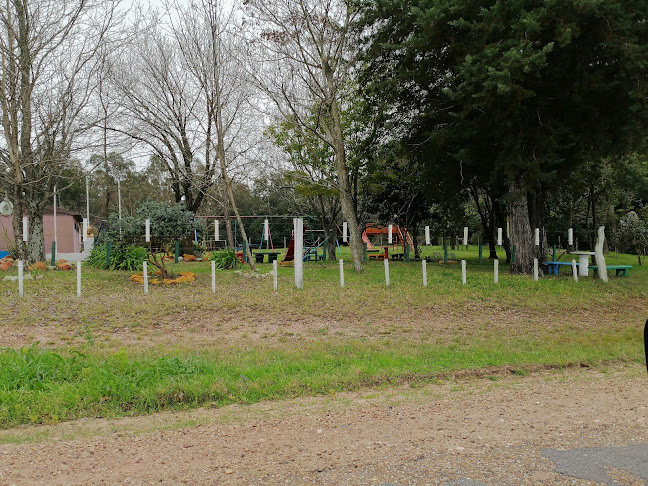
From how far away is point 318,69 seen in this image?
67.3ft

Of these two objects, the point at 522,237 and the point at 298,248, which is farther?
the point at 522,237

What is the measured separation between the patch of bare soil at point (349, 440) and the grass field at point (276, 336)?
2.09 ft

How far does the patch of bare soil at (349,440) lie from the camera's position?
4.02 meters

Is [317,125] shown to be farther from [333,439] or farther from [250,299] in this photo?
[333,439]

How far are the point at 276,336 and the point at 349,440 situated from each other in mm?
5559

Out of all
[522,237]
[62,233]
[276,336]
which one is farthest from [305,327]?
[62,233]

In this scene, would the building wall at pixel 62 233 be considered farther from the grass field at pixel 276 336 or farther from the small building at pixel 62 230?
the grass field at pixel 276 336

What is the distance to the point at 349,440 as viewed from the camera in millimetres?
4773

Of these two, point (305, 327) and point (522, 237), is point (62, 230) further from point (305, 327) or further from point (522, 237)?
point (305, 327)

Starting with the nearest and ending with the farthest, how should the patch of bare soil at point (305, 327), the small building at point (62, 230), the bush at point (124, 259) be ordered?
the patch of bare soil at point (305, 327)
the bush at point (124, 259)
the small building at point (62, 230)

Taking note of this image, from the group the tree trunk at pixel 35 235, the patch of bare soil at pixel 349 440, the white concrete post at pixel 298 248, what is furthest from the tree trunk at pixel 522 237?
the tree trunk at pixel 35 235

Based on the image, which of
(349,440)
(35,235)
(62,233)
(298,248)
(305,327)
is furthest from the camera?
(62,233)

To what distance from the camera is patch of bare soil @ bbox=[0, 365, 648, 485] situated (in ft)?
13.2

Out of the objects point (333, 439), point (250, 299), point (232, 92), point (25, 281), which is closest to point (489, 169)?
point (232, 92)
